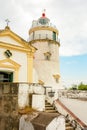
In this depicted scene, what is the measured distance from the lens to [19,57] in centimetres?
1733

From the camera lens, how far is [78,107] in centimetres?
1164

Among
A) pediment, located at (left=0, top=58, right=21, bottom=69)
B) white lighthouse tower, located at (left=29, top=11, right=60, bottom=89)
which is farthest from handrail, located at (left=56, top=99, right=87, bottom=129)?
white lighthouse tower, located at (left=29, top=11, right=60, bottom=89)

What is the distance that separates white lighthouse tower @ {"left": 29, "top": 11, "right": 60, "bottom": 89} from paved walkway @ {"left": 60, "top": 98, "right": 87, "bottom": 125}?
37.6ft

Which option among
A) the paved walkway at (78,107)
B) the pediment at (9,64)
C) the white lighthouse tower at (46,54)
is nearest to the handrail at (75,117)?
the paved walkway at (78,107)

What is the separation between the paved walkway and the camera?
10.5m

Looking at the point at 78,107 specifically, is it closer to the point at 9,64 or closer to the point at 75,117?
the point at 75,117

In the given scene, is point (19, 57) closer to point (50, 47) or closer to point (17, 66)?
point (17, 66)

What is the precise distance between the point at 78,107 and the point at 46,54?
1341 cm

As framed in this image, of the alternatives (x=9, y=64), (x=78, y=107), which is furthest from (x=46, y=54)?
(x=78, y=107)

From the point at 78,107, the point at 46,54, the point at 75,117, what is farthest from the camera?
the point at 46,54

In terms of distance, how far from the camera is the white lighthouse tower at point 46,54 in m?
24.4

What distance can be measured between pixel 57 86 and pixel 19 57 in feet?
29.0

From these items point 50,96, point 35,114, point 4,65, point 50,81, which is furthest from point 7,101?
point 50,81

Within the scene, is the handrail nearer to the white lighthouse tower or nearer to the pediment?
the pediment
